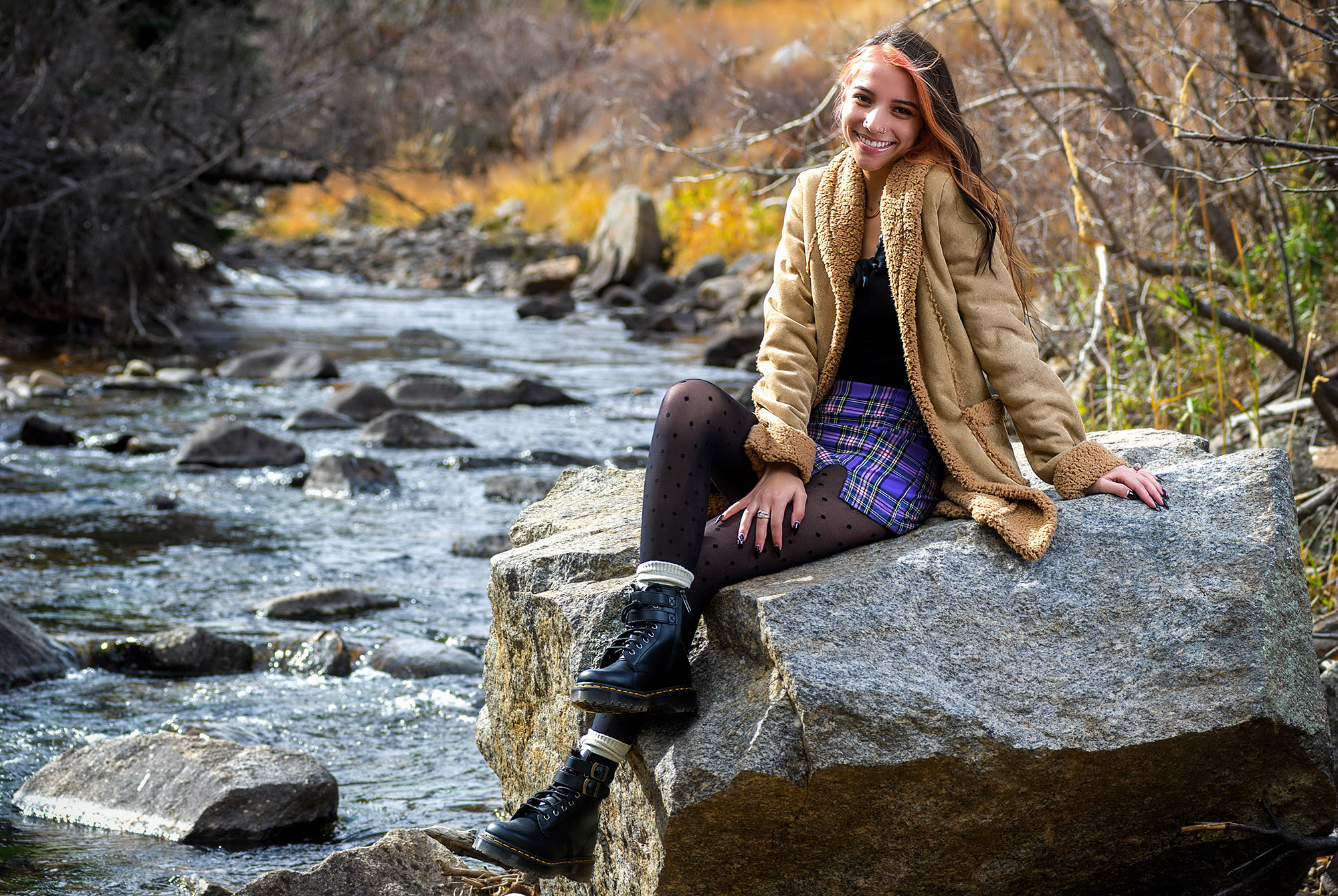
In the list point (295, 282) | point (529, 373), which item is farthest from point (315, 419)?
point (295, 282)

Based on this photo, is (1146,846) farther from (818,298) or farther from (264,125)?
(264,125)

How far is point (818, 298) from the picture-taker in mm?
3070

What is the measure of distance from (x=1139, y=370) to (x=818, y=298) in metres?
3.05

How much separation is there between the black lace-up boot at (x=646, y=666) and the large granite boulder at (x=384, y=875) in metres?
0.67

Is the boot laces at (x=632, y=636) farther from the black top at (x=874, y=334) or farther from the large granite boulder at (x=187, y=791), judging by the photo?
the large granite boulder at (x=187, y=791)

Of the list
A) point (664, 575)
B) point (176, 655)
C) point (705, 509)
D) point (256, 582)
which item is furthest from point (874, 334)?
point (256, 582)

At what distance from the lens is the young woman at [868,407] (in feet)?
8.57

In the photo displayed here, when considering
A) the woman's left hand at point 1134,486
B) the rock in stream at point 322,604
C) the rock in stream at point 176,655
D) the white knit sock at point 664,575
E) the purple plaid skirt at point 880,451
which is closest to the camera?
the white knit sock at point 664,575

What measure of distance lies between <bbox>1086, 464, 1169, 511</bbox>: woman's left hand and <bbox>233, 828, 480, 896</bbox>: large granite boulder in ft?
5.51

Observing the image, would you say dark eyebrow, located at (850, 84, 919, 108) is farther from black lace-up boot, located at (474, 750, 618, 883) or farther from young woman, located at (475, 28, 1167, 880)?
black lace-up boot, located at (474, 750, 618, 883)

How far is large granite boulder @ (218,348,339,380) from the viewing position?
1107 centimetres

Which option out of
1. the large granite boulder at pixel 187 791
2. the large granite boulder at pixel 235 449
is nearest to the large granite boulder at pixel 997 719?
the large granite boulder at pixel 187 791

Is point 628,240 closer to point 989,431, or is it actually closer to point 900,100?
point 900,100

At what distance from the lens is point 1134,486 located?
273cm
